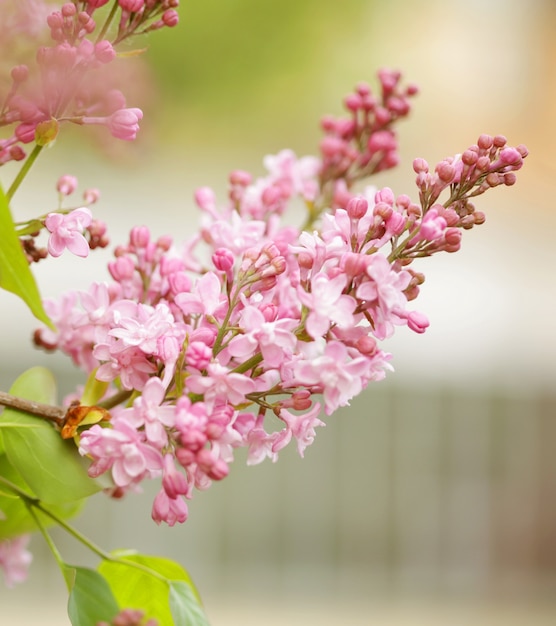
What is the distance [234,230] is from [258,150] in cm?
354

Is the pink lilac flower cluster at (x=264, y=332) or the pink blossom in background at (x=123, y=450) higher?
the pink lilac flower cluster at (x=264, y=332)

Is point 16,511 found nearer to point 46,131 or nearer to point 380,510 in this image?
point 46,131

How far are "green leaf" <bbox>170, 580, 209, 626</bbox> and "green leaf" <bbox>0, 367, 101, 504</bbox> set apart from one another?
2.2 inches

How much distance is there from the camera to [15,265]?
26 centimetres

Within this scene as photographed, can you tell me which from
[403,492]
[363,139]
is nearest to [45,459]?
[363,139]

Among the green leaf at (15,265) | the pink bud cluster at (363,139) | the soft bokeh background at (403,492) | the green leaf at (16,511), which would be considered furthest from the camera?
the soft bokeh background at (403,492)

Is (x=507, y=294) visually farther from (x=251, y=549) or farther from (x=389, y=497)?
(x=251, y=549)

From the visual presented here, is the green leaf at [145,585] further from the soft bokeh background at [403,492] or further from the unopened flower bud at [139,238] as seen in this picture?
the soft bokeh background at [403,492]

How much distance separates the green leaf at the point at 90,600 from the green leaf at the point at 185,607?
2 cm

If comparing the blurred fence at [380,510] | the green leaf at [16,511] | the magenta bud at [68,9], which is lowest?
the blurred fence at [380,510]

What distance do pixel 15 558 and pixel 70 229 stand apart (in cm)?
21

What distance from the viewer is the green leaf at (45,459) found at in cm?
34

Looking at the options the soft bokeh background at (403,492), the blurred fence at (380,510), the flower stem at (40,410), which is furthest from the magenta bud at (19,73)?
the blurred fence at (380,510)

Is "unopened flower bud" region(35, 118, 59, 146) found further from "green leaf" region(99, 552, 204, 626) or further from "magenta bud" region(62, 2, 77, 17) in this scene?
"green leaf" region(99, 552, 204, 626)
